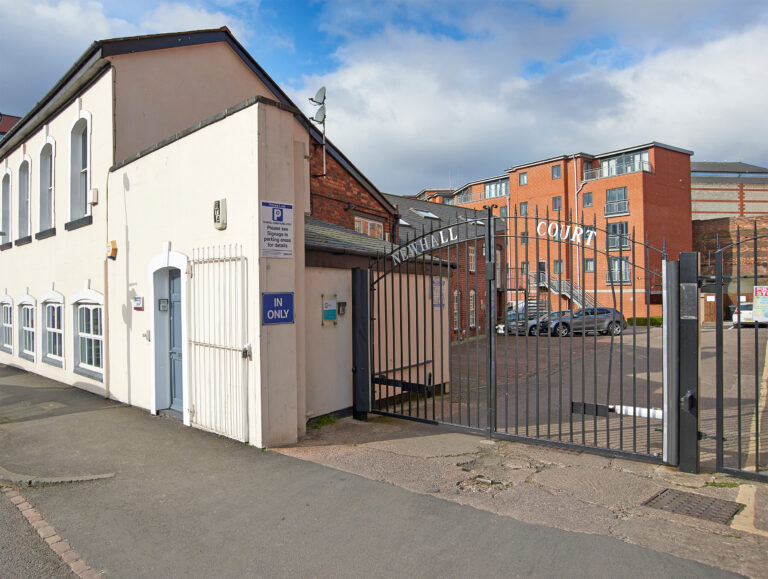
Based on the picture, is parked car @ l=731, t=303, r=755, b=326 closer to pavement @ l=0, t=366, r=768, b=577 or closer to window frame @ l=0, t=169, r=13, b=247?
pavement @ l=0, t=366, r=768, b=577

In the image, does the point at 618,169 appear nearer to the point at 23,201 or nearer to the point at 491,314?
the point at 23,201

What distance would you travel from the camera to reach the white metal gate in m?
6.16

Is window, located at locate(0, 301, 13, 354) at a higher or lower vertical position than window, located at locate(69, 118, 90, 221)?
lower

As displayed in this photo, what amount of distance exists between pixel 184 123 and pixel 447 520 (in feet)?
31.4

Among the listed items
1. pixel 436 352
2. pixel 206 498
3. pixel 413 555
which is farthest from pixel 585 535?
pixel 436 352

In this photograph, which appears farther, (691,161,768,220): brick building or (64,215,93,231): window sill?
(691,161,768,220): brick building

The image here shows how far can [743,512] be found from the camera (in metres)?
4.15

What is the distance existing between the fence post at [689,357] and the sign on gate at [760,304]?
1.47 ft

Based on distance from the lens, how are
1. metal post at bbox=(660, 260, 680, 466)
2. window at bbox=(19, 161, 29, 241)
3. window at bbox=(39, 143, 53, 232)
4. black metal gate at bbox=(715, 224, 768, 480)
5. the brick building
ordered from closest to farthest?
black metal gate at bbox=(715, 224, 768, 480) → metal post at bbox=(660, 260, 680, 466) → window at bbox=(39, 143, 53, 232) → window at bbox=(19, 161, 29, 241) → the brick building

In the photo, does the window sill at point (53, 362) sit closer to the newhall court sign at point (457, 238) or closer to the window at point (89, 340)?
the window at point (89, 340)

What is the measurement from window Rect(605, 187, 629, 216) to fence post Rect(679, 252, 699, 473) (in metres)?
38.8

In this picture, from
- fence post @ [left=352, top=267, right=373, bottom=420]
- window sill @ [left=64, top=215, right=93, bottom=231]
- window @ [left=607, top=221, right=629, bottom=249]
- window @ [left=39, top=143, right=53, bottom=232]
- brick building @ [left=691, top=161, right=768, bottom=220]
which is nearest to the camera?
window @ [left=607, top=221, right=629, bottom=249]

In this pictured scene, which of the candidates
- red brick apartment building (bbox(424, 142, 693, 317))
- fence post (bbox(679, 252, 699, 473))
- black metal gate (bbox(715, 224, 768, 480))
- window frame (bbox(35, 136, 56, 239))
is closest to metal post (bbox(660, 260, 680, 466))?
fence post (bbox(679, 252, 699, 473))

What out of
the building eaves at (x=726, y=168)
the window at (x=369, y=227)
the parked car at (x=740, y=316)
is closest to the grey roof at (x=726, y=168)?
the building eaves at (x=726, y=168)
